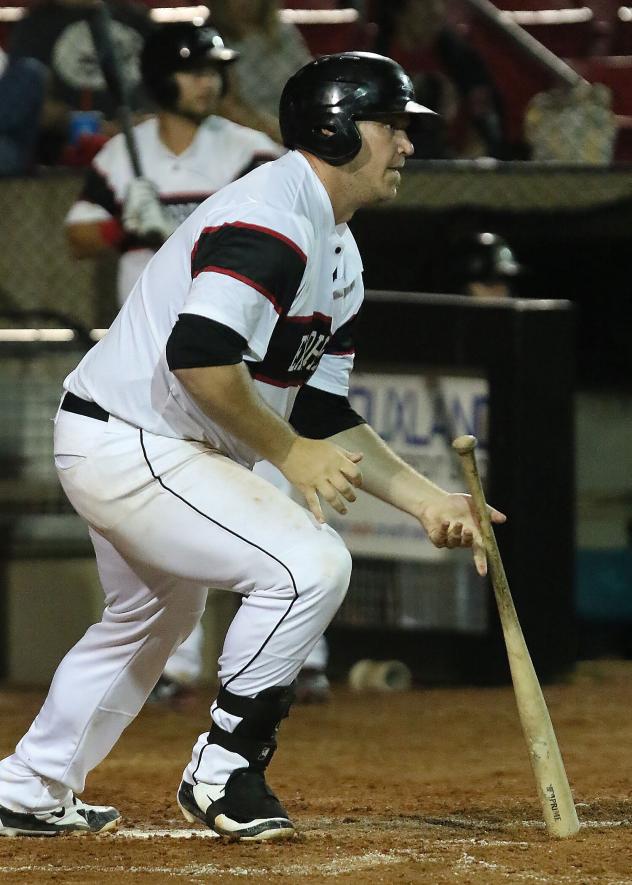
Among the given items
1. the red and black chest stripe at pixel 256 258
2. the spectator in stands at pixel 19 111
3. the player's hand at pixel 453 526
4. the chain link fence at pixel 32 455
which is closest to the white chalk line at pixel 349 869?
the player's hand at pixel 453 526

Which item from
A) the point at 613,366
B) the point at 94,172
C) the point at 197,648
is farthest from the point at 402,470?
the point at 613,366

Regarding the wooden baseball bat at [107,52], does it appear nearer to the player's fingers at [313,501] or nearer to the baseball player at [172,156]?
the baseball player at [172,156]

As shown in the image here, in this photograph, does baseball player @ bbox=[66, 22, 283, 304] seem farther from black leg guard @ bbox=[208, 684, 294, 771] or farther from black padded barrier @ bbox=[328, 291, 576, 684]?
black leg guard @ bbox=[208, 684, 294, 771]

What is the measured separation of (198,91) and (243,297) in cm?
315

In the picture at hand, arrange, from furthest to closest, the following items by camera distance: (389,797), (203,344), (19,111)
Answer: (19,111) < (389,797) < (203,344)

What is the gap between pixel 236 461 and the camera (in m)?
3.52

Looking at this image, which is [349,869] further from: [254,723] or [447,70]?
[447,70]

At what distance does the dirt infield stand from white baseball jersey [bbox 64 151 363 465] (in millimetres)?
868

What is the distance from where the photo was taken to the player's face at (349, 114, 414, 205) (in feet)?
11.1

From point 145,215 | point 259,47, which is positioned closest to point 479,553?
point 145,215

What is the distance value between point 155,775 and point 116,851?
4.38ft

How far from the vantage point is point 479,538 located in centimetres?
339

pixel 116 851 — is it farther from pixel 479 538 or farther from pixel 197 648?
pixel 197 648

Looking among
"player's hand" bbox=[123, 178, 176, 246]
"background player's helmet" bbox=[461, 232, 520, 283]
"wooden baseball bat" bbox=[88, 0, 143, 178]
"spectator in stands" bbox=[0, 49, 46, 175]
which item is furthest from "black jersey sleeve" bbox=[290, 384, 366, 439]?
"spectator in stands" bbox=[0, 49, 46, 175]
